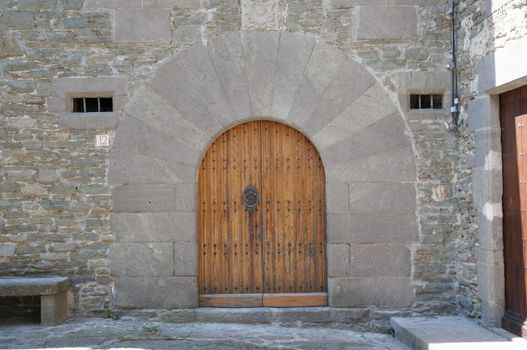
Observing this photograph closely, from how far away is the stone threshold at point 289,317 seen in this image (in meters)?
5.57

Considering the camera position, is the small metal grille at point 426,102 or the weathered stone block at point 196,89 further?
the small metal grille at point 426,102

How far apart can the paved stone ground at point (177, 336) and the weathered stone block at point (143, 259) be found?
0.46 m

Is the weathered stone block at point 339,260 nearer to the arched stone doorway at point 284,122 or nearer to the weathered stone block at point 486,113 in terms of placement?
the arched stone doorway at point 284,122

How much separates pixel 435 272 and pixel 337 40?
8.05 ft

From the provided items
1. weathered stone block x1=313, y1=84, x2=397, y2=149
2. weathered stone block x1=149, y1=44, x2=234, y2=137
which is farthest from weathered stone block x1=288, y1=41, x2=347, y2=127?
weathered stone block x1=149, y1=44, x2=234, y2=137

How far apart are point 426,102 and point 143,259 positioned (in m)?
3.20

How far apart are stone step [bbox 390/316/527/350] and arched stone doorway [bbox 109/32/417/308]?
0.35 m

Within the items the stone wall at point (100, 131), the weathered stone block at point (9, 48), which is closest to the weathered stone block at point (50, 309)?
the stone wall at point (100, 131)

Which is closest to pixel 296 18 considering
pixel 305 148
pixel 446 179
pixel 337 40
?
pixel 337 40

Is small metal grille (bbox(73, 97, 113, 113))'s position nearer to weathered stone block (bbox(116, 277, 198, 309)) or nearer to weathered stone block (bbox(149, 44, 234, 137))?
weathered stone block (bbox(149, 44, 234, 137))

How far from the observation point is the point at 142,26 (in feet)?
18.6

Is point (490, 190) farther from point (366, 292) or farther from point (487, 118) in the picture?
point (366, 292)

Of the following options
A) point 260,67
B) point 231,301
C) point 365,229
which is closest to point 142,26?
point 260,67

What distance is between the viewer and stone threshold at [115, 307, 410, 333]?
557cm
